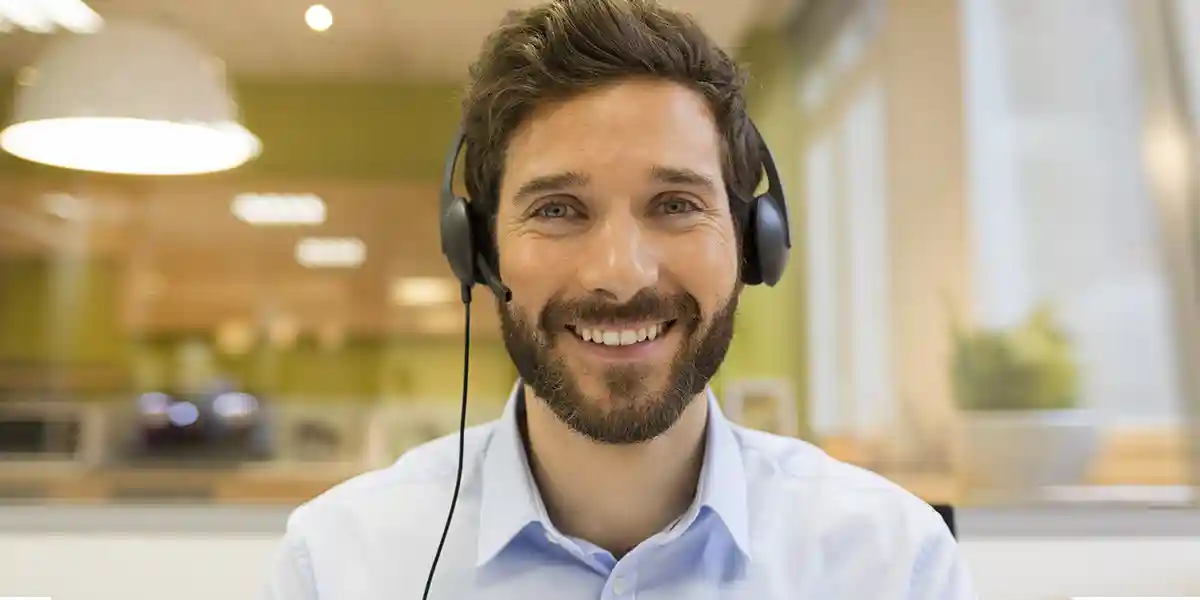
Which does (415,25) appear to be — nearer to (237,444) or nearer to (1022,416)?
(237,444)

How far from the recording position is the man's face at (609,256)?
97 centimetres

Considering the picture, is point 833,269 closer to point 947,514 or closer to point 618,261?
point 947,514

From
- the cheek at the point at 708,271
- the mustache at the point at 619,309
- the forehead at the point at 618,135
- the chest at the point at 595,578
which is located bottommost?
the chest at the point at 595,578

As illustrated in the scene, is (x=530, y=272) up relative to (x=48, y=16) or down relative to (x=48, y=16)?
down

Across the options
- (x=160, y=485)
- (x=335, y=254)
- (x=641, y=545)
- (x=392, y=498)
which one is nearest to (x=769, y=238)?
(x=641, y=545)

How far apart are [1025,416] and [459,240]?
3.65ft

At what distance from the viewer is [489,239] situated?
109cm

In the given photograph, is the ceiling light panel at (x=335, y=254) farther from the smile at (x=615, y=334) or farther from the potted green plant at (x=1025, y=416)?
the smile at (x=615, y=334)

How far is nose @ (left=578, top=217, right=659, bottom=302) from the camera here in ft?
3.09

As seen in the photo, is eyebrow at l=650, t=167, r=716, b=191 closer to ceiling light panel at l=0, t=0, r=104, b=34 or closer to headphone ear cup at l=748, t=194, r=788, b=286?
headphone ear cup at l=748, t=194, r=788, b=286

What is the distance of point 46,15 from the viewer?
6.64 feet

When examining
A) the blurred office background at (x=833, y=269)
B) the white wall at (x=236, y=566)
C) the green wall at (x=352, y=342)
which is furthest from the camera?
the green wall at (x=352, y=342)

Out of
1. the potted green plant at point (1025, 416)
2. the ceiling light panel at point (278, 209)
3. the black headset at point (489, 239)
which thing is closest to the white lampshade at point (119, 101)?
the ceiling light panel at point (278, 209)

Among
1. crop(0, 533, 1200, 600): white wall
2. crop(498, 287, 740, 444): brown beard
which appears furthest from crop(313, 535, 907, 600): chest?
crop(0, 533, 1200, 600): white wall
